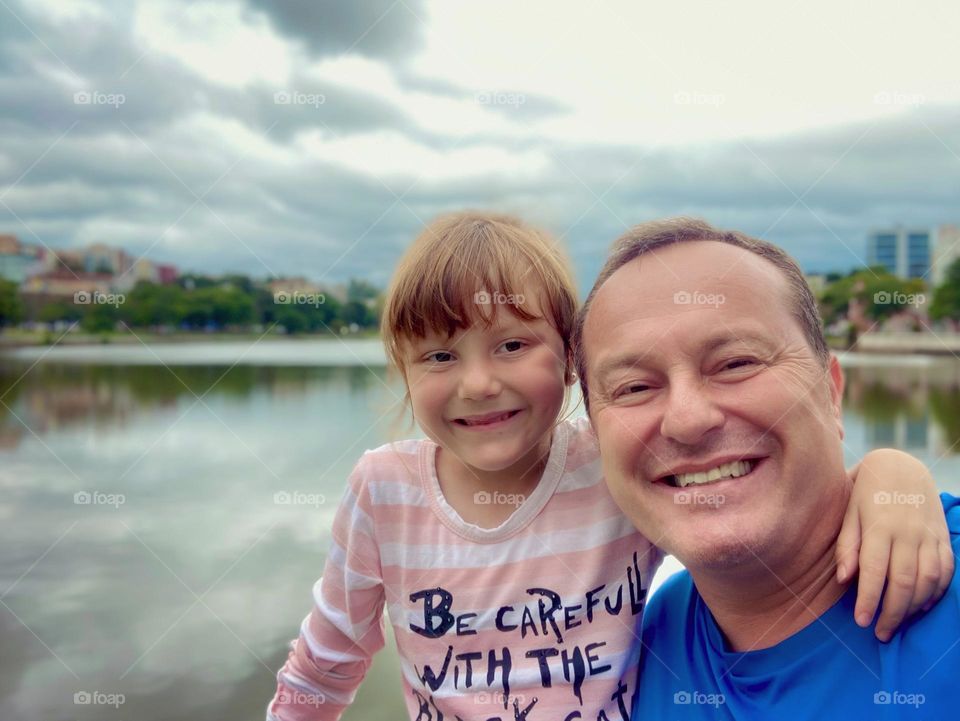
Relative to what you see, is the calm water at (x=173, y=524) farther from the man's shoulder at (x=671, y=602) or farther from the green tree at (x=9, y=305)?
the man's shoulder at (x=671, y=602)

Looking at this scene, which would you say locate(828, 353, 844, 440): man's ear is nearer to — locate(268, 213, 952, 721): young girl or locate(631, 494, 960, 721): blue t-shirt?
locate(631, 494, 960, 721): blue t-shirt

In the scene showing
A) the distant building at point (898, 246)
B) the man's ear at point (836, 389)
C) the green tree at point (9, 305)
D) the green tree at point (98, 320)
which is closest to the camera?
the man's ear at point (836, 389)

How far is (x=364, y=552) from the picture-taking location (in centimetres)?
131

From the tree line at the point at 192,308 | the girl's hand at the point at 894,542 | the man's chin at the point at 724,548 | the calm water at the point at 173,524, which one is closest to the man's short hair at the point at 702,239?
the girl's hand at the point at 894,542

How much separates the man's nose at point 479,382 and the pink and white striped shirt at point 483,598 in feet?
0.80

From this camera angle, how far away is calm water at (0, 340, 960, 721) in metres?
2.77

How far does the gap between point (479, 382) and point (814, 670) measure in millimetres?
744

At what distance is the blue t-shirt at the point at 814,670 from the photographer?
2.66 ft

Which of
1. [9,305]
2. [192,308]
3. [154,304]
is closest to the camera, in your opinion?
[154,304]

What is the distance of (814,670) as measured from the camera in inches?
37.1

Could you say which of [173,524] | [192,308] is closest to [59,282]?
[192,308]

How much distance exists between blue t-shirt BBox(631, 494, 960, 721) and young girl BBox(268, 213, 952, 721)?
98 millimetres

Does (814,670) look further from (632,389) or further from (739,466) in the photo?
(632,389)

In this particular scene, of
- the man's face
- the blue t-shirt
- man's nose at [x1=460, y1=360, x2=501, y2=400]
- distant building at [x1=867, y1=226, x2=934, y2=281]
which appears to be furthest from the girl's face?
distant building at [x1=867, y1=226, x2=934, y2=281]
